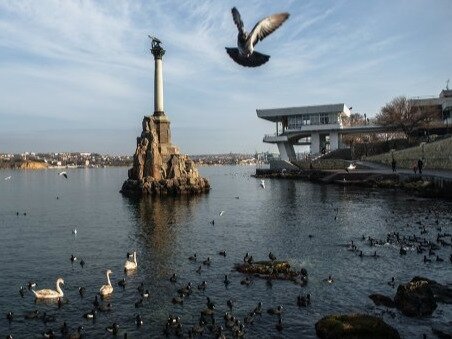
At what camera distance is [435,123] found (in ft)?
380

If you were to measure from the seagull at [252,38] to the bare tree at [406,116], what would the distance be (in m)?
111

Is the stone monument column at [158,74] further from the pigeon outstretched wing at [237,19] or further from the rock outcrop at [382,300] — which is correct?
the pigeon outstretched wing at [237,19]

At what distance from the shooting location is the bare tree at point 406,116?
114 metres

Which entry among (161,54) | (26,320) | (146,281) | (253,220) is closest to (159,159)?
(161,54)

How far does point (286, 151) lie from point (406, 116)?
3328 cm

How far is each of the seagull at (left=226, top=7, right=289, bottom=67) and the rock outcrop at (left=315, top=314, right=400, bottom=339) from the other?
12.1 meters

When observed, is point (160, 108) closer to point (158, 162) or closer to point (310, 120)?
point (158, 162)

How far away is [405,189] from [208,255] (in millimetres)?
49196

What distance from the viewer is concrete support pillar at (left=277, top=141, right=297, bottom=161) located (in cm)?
13250

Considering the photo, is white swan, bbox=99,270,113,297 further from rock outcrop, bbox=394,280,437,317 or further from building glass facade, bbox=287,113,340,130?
building glass facade, bbox=287,113,340,130

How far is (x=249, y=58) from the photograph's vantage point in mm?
11039

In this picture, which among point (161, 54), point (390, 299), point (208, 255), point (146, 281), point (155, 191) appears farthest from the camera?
point (161, 54)

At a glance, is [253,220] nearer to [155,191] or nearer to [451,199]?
[451,199]

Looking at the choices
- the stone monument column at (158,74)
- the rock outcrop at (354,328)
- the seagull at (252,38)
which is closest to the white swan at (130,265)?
the rock outcrop at (354,328)
